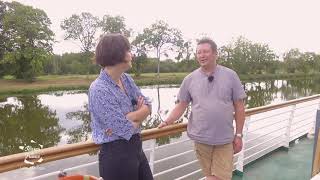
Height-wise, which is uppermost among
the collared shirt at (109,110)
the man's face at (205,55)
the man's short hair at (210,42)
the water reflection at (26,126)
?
the man's short hair at (210,42)

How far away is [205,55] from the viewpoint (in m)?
2.29

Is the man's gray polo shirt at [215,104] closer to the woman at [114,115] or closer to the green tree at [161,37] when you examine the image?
the woman at [114,115]

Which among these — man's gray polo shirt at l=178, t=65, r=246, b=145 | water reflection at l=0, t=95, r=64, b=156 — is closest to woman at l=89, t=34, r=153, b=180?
man's gray polo shirt at l=178, t=65, r=246, b=145

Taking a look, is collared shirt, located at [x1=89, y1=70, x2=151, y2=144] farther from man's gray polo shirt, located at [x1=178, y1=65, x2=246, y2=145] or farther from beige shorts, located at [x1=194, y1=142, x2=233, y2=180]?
beige shorts, located at [x1=194, y1=142, x2=233, y2=180]

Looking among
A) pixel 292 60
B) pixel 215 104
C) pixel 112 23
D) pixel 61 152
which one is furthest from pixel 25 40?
pixel 292 60

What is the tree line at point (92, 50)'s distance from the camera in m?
36.9

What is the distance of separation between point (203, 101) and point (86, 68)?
42672 mm

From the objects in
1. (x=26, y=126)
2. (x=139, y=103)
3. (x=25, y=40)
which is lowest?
(x=26, y=126)

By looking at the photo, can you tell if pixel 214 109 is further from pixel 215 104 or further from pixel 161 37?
pixel 161 37

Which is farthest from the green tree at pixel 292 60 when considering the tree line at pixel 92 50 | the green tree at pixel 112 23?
the green tree at pixel 112 23

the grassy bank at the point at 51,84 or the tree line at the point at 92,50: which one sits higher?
the tree line at the point at 92,50

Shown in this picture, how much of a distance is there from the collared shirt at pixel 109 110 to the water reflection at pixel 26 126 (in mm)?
10217

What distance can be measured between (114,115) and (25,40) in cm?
3826

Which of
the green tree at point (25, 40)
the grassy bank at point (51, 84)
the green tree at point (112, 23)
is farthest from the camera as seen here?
the green tree at point (112, 23)
